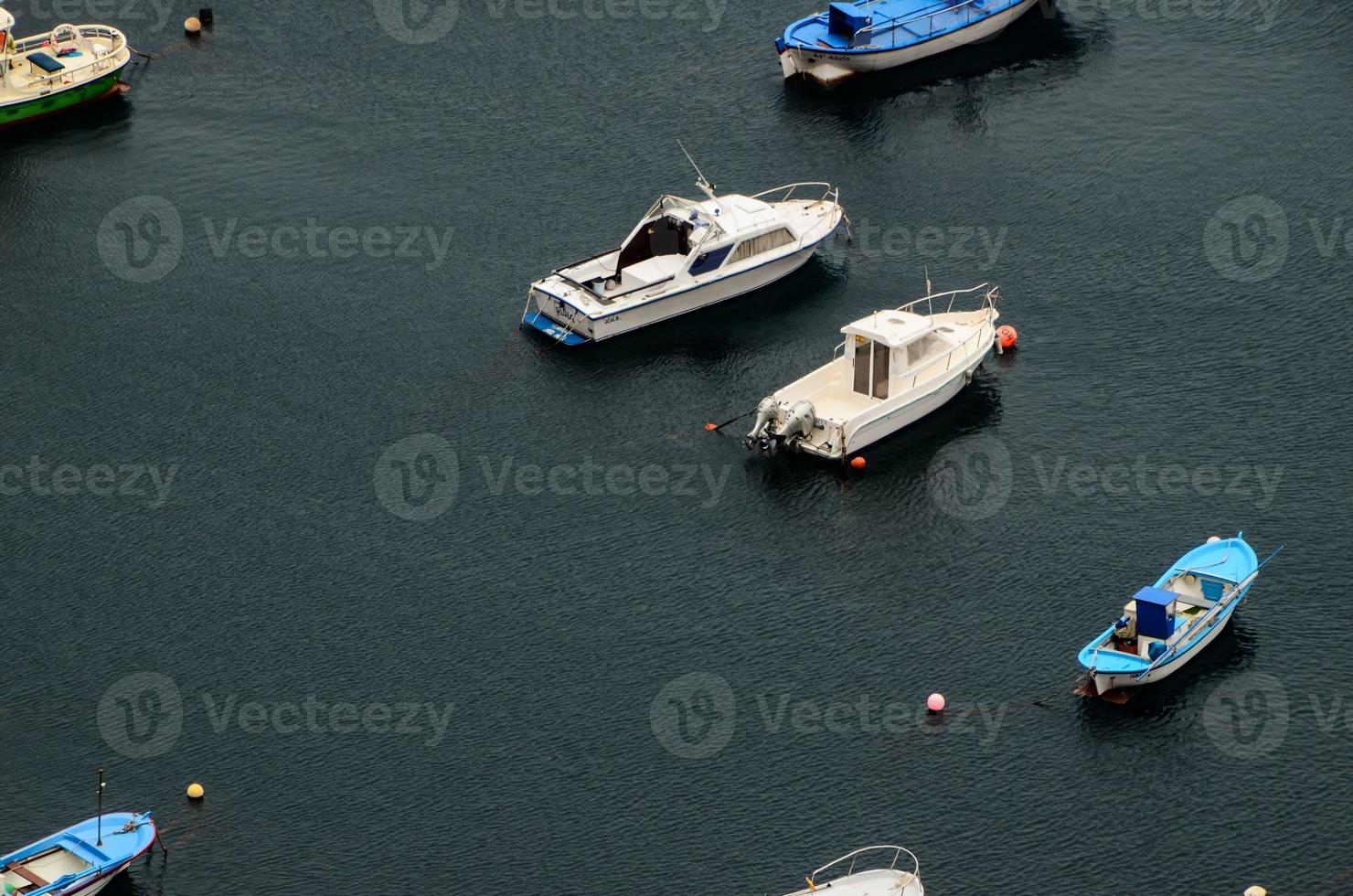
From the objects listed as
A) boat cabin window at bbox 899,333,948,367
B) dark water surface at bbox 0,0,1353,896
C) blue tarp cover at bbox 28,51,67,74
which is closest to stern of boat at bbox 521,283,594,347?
dark water surface at bbox 0,0,1353,896

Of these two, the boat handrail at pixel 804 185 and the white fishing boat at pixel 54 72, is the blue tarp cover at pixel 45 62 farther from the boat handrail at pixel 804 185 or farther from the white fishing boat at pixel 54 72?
the boat handrail at pixel 804 185

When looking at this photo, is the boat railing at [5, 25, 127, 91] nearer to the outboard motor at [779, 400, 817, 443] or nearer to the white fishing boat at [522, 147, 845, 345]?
the white fishing boat at [522, 147, 845, 345]

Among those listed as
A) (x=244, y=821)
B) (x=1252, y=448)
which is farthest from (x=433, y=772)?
(x=1252, y=448)

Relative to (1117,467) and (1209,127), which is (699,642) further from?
(1209,127)

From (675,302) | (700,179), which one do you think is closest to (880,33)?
(700,179)

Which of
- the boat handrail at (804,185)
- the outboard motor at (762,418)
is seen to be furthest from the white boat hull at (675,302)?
the outboard motor at (762,418)
